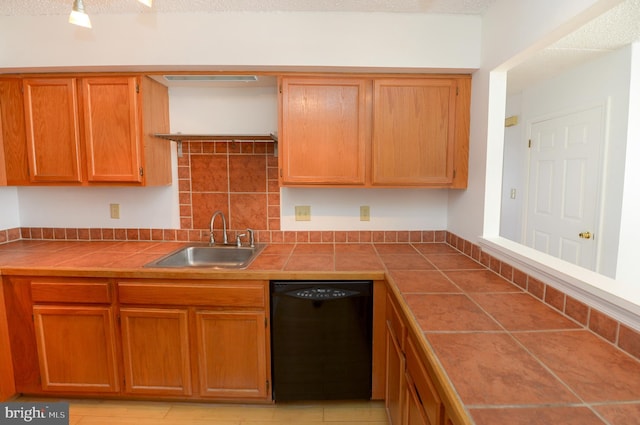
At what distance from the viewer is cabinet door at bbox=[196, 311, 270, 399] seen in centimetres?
166

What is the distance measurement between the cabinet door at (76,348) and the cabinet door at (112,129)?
2.80ft

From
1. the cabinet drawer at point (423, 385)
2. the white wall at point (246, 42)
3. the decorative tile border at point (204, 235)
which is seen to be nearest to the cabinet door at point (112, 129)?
the white wall at point (246, 42)

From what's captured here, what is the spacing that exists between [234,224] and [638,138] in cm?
291

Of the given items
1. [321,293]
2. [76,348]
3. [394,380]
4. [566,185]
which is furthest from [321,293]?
[566,185]

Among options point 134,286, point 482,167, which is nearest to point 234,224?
point 134,286

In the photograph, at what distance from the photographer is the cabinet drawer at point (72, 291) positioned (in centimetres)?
165

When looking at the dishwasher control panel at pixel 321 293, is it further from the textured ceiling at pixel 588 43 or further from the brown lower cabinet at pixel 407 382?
the textured ceiling at pixel 588 43

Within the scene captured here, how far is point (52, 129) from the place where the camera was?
6.23ft

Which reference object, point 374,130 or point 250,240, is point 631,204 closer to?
point 374,130

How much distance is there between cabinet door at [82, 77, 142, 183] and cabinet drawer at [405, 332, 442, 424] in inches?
74.9

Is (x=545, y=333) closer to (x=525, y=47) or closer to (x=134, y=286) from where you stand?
(x=525, y=47)

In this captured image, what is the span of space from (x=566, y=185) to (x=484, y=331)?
2.21m

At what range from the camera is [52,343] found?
171 cm

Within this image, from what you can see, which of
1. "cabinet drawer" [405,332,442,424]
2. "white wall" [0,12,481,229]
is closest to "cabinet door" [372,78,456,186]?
"white wall" [0,12,481,229]
